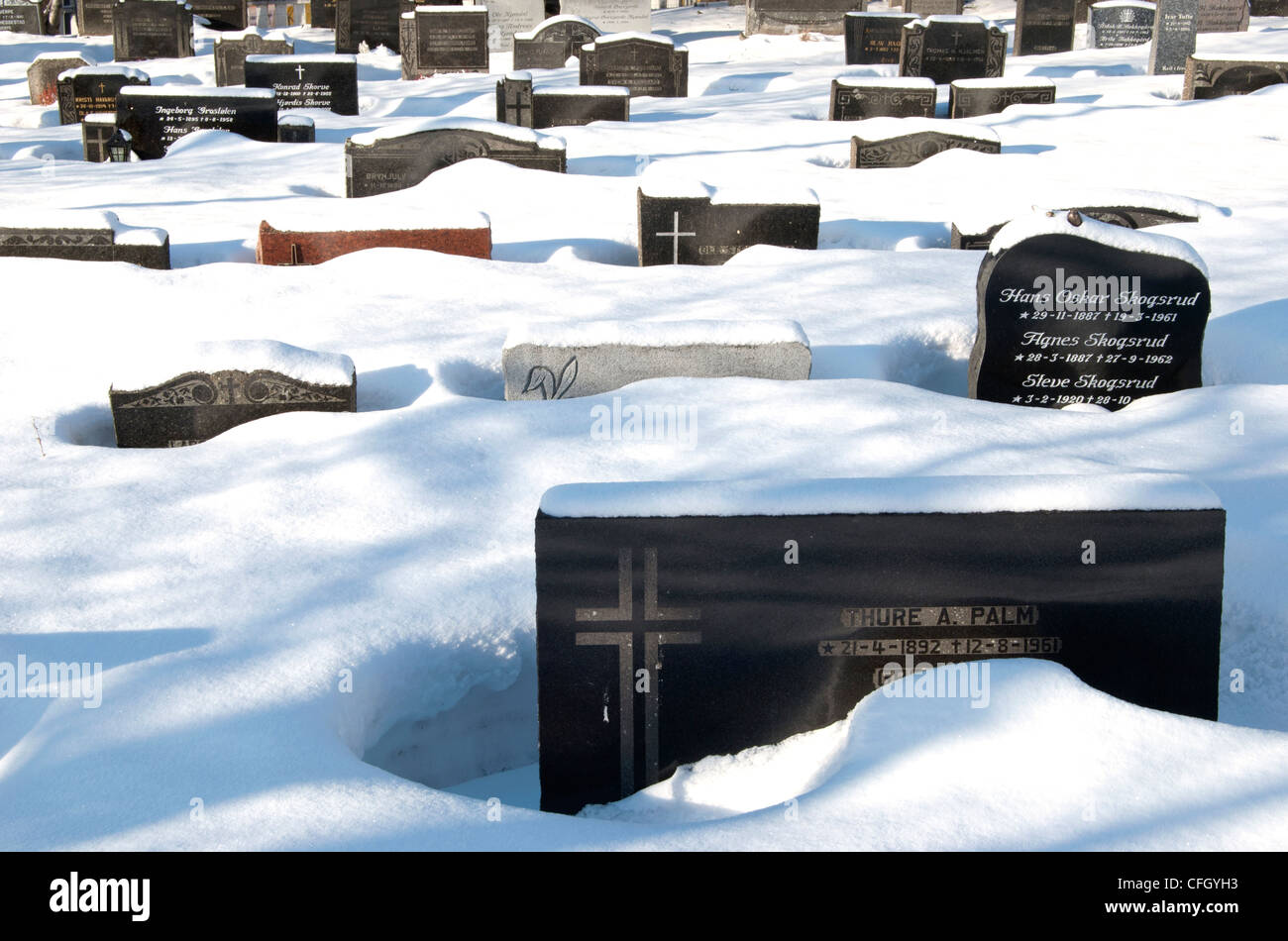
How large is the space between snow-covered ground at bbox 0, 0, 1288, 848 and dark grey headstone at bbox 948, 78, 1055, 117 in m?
4.41

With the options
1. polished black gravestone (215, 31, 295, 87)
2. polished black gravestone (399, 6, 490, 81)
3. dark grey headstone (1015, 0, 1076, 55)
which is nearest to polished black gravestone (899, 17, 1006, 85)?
dark grey headstone (1015, 0, 1076, 55)

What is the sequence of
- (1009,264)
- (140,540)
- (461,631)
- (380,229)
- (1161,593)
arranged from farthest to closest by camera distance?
(380,229), (1009,264), (140,540), (461,631), (1161,593)

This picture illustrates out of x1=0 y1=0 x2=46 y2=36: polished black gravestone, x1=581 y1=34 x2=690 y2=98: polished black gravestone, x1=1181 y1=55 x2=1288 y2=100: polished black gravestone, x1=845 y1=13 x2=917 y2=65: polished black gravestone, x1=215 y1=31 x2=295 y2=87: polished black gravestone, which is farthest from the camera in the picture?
x1=0 y1=0 x2=46 y2=36: polished black gravestone

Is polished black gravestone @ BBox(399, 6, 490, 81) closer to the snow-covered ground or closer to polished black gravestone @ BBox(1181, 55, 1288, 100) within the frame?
the snow-covered ground

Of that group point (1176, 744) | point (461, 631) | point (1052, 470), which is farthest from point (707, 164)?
point (1176, 744)

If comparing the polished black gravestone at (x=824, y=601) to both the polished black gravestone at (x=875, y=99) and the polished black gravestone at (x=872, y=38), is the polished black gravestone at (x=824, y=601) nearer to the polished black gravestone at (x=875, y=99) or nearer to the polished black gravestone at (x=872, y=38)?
the polished black gravestone at (x=875, y=99)

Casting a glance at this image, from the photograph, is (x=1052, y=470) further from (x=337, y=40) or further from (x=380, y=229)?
(x=337, y=40)

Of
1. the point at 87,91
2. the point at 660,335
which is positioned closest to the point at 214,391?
the point at 660,335

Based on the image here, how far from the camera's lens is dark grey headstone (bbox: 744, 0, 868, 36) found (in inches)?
806

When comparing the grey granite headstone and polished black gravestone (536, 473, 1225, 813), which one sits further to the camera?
the grey granite headstone

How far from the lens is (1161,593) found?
9.70 feet

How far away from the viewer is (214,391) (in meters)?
4.92

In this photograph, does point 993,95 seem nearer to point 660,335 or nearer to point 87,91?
point 660,335
